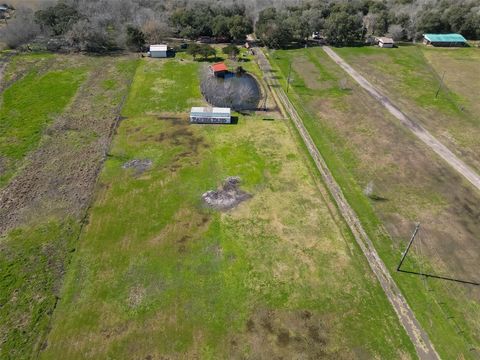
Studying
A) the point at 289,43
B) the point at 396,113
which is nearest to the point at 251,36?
the point at 289,43

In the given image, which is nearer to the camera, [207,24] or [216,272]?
[216,272]

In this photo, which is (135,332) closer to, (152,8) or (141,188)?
(141,188)

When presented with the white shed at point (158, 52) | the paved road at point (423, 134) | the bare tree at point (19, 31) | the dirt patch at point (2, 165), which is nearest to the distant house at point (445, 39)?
the paved road at point (423, 134)

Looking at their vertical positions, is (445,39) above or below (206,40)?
above

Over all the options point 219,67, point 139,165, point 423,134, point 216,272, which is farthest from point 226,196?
point 219,67

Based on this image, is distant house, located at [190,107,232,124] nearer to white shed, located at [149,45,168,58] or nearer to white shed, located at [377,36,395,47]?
white shed, located at [149,45,168,58]

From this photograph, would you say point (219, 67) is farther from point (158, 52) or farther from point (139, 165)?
point (139, 165)
